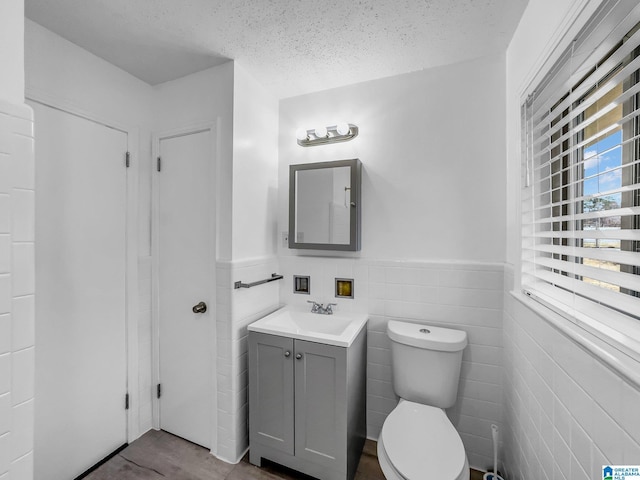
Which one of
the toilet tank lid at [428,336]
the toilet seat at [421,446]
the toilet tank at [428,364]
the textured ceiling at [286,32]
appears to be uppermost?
the textured ceiling at [286,32]

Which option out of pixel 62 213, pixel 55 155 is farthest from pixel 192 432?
pixel 55 155

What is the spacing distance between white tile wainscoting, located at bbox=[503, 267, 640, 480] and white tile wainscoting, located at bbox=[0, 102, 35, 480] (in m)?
1.65

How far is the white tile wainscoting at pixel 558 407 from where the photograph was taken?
2.08 ft

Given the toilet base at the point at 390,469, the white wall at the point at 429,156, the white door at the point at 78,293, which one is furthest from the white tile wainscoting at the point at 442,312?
the white door at the point at 78,293

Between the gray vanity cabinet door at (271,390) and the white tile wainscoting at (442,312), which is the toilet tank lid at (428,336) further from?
the gray vanity cabinet door at (271,390)

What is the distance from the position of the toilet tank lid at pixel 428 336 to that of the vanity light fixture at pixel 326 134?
1.27 m

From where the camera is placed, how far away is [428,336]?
1530 millimetres

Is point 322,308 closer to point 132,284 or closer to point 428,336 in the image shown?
point 428,336

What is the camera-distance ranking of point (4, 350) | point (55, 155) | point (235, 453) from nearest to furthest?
point (4, 350) → point (55, 155) → point (235, 453)

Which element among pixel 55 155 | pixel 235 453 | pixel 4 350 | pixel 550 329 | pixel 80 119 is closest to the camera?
pixel 4 350

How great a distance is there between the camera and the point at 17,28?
889 mm

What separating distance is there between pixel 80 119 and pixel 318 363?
1904mm

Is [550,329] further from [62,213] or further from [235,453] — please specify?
[62,213]

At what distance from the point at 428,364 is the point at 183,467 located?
1.56 meters
